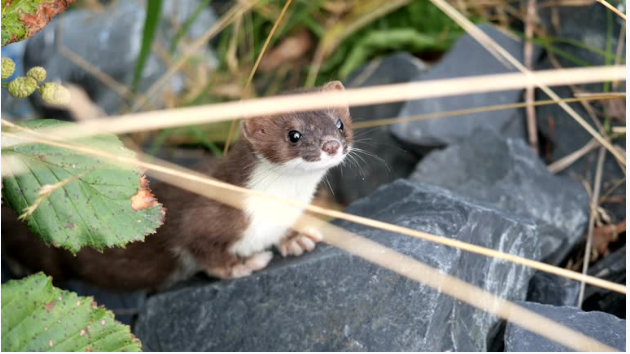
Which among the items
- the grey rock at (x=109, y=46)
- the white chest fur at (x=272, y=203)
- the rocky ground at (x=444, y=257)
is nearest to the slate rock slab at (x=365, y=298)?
the rocky ground at (x=444, y=257)

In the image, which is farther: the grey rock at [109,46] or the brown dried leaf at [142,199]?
the grey rock at [109,46]

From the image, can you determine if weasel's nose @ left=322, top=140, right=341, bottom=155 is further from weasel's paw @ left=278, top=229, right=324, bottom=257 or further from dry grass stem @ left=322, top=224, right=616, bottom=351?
weasel's paw @ left=278, top=229, right=324, bottom=257

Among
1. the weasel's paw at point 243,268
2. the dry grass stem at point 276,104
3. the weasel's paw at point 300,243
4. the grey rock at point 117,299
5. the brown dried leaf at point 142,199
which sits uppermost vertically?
the dry grass stem at point 276,104

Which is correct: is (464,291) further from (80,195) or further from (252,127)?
(80,195)

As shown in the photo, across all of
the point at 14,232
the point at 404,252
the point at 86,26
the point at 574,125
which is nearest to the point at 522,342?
the point at 404,252

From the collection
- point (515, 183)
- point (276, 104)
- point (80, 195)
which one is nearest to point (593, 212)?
point (515, 183)

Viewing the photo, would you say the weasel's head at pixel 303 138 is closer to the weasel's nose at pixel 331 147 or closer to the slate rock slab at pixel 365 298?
the weasel's nose at pixel 331 147

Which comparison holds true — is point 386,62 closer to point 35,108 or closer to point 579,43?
point 579,43
